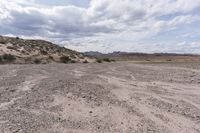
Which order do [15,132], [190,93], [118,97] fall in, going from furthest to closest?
1. [190,93]
2. [118,97]
3. [15,132]

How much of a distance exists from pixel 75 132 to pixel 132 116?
106 inches

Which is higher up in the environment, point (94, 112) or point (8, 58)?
point (94, 112)

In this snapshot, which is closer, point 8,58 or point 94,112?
point 94,112

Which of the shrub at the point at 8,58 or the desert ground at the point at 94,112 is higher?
the desert ground at the point at 94,112

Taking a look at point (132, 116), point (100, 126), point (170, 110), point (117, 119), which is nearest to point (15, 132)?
point (100, 126)

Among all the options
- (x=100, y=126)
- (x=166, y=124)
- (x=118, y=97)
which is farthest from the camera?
(x=118, y=97)

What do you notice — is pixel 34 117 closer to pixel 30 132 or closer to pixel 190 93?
pixel 30 132

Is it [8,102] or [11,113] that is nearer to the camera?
[11,113]

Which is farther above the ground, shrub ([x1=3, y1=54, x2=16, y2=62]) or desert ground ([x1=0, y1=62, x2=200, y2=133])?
desert ground ([x1=0, y1=62, x2=200, y2=133])

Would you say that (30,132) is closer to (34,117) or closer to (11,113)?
(34,117)

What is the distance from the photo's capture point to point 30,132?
8602 millimetres

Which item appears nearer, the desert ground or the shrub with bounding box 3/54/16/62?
the desert ground

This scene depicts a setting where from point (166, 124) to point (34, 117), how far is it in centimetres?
390

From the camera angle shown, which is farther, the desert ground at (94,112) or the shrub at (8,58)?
the shrub at (8,58)
